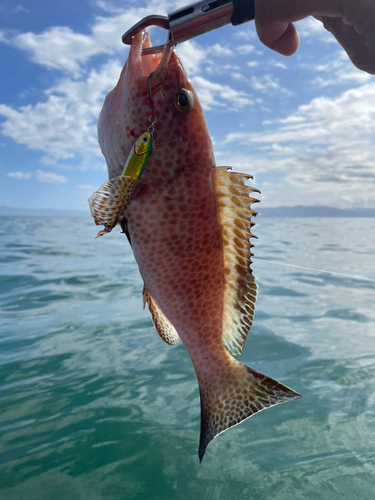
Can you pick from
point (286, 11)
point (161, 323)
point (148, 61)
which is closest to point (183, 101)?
point (148, 61)

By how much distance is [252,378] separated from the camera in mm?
2105

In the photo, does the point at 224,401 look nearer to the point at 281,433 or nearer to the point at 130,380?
the point at 281,433

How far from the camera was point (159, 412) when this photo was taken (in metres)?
3.72

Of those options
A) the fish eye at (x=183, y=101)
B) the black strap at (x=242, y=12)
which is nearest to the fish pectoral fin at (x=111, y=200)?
the fish eye at (x=183, y=101)

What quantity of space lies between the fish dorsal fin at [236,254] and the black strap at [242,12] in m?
0.76

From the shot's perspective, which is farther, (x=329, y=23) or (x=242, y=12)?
A: (x=329, y=23)

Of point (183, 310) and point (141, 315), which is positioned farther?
point (141, 315)

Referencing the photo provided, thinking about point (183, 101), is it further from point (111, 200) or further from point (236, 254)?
point (236, 254)

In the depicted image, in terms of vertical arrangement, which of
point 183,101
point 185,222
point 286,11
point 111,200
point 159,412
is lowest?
point 159,412

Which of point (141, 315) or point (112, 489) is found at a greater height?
point (141, 315)

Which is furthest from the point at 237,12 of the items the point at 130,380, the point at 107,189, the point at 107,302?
the point at 107,302

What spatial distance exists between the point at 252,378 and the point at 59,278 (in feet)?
27.7

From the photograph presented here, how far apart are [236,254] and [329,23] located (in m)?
1.70

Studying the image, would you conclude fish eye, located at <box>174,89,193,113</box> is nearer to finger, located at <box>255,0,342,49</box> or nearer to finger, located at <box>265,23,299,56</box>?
finger, located at <box>255,0,342,49</box>
